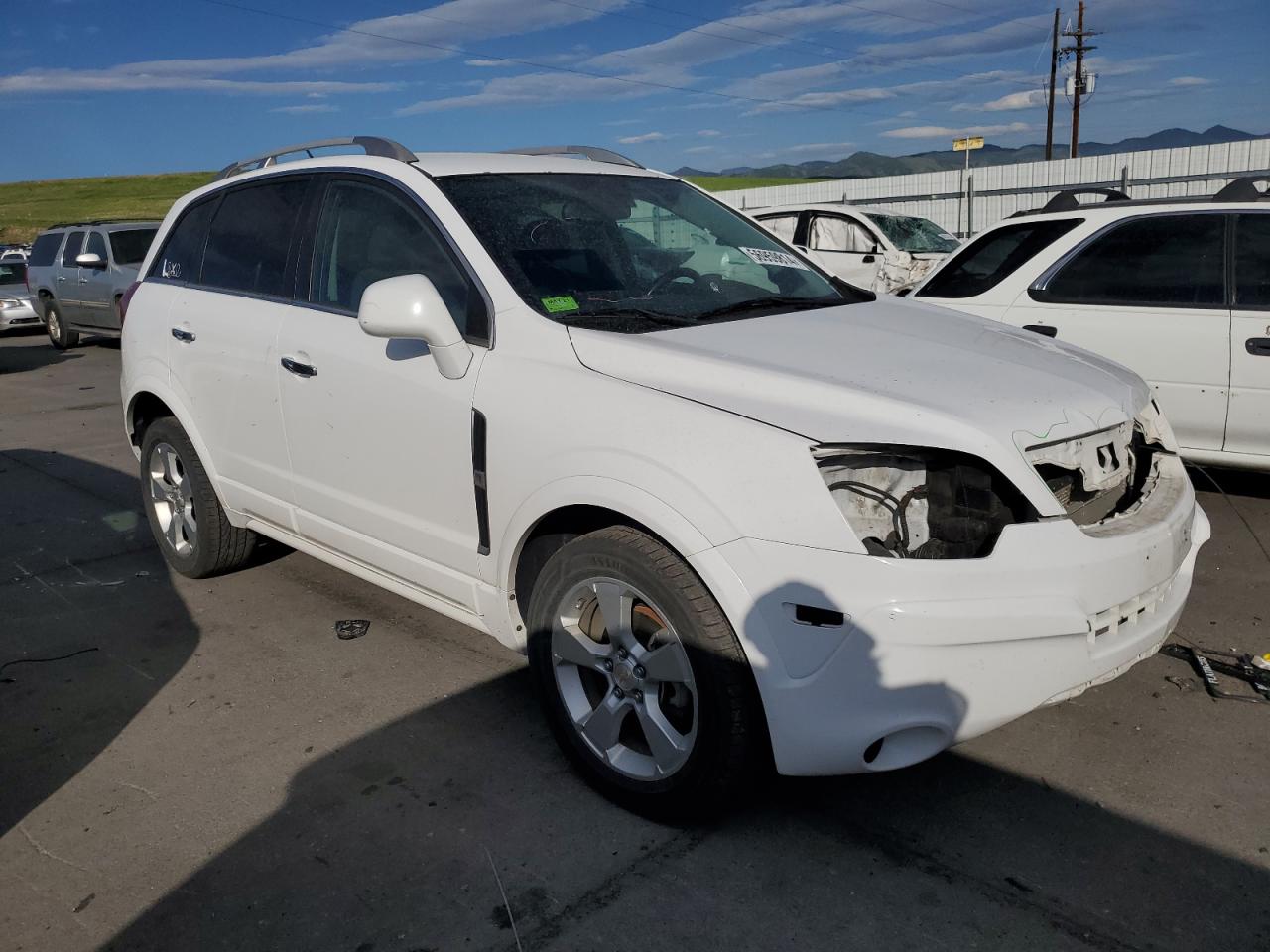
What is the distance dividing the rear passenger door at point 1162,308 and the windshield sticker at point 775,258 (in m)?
2.22

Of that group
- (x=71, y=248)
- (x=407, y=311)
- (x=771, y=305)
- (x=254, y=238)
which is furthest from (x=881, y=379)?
(x=71, y=248)

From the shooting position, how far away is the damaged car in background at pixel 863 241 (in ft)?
46.1

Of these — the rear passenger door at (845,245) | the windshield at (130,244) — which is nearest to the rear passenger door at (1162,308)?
the rear passenger door at (845,245)

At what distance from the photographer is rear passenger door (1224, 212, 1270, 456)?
17.3 ft

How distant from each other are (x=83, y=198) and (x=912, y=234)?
8741 cm

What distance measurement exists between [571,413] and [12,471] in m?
6.70

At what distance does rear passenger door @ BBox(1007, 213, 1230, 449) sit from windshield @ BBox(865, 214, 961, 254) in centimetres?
937

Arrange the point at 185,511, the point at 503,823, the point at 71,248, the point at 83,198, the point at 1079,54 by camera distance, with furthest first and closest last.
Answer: the point at 83,198 < the point at 1079,54 < the point at 71,248 < the point at 185,511 < the point at 503,823

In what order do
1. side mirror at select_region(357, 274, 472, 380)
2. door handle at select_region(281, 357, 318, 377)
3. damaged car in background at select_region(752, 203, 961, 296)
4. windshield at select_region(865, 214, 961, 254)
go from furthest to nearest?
1. windshield at select_region(865, 214, 961, 254)
2. damaged car in background at select_region(752, 203, 961, 296)
3. door handle at select_region(281, 357, 318, 377)
4. side mirror at select_region(357, 274, 472, 380)

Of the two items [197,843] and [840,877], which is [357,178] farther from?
[840,877]

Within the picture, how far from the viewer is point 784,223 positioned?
15359 mm

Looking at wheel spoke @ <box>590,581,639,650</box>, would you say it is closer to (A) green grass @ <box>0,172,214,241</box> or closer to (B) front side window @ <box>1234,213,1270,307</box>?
(B) front side window @ <box>1234,213,1270,307</box>

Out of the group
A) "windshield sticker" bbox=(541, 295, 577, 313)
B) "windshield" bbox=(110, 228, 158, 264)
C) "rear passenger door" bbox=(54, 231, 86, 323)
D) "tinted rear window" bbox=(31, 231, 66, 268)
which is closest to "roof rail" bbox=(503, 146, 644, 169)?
"windshield sticker" bbox=(541, 295, 577, 313)

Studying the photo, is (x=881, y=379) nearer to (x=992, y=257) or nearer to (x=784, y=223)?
(x=992, y=257)
